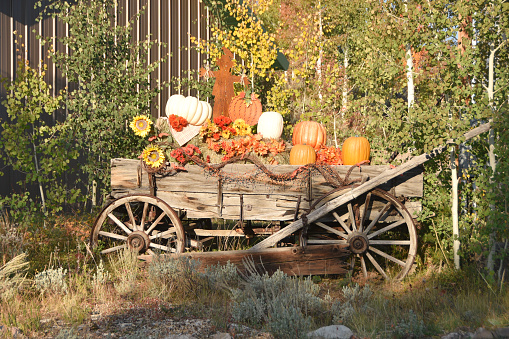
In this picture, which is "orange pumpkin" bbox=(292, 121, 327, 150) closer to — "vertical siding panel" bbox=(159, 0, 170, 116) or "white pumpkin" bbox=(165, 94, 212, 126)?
"white pumpkin" bbox=(165, 94, 212, 126)

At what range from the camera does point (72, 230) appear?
651cm

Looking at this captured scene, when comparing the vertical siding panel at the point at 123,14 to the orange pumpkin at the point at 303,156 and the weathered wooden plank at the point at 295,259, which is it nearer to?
the orange pumpkin at the point at 303,156

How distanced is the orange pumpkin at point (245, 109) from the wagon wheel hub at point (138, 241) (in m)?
3.02

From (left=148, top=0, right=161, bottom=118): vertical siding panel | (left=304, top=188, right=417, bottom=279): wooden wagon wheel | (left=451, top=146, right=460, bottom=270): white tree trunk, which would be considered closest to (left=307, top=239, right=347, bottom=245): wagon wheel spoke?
(left=304, top=188, right=417, bottom=279): wooden wagon wheel

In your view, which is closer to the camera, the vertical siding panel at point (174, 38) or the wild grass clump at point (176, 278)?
the wild grass clump at point (176, 278)

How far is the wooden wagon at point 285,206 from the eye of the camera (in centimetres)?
545

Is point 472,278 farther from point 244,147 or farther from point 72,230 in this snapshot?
point 72,230

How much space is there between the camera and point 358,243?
550 centimetres

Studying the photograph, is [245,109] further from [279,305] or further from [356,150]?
[279,305]

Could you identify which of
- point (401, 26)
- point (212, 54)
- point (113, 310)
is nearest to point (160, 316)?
point (113, 310)

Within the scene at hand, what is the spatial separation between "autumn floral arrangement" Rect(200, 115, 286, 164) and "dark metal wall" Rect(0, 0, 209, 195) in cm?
113

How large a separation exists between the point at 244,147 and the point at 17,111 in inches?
137

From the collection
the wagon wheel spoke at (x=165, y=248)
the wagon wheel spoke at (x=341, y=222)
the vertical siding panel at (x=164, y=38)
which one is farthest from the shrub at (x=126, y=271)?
the vertical siding panel at (x=164, y=38)

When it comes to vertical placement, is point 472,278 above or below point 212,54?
below
